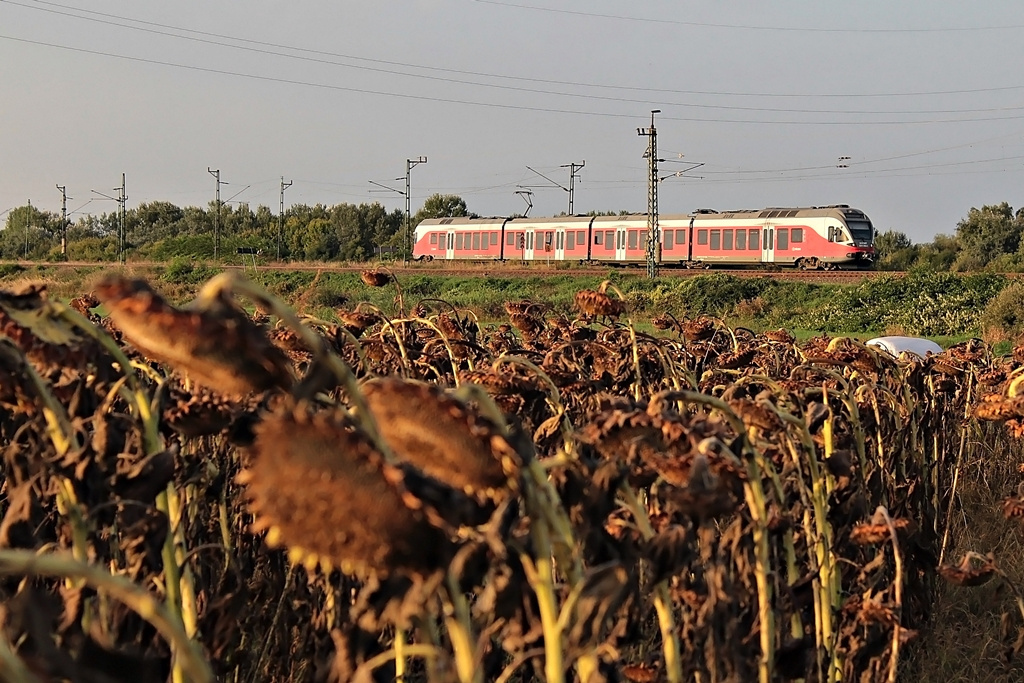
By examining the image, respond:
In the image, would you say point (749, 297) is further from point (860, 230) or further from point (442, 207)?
point (442, 207)

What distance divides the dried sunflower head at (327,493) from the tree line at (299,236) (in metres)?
36.5

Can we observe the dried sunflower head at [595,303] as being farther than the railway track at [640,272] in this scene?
No

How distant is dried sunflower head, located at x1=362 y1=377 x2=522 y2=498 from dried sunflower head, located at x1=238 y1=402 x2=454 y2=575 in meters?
0.23

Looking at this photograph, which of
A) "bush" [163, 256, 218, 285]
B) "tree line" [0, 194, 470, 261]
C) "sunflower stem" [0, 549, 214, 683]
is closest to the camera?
"sunflower stem" [0, 549, 214, 683]

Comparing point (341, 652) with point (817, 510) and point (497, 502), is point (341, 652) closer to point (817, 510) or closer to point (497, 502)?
point (497, 502)

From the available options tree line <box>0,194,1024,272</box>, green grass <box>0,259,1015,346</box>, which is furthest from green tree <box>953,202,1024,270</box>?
green grass <box>0,259,1015,346</box>

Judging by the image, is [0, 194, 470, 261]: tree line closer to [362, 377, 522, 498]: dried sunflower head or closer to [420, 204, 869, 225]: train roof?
[420, 204, 869, 225]: train roof

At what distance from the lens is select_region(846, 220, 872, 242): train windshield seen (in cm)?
3415

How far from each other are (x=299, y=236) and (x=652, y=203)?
53865mm

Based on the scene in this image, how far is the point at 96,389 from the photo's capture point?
2.56m

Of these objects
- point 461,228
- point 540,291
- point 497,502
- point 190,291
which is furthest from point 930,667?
point 461,228

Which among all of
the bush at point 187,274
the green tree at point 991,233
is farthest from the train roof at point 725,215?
the green tree at point 991,233

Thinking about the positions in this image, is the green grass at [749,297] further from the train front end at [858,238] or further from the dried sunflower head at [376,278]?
the dried sunflower head at [376,278]

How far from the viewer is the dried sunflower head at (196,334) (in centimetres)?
106
